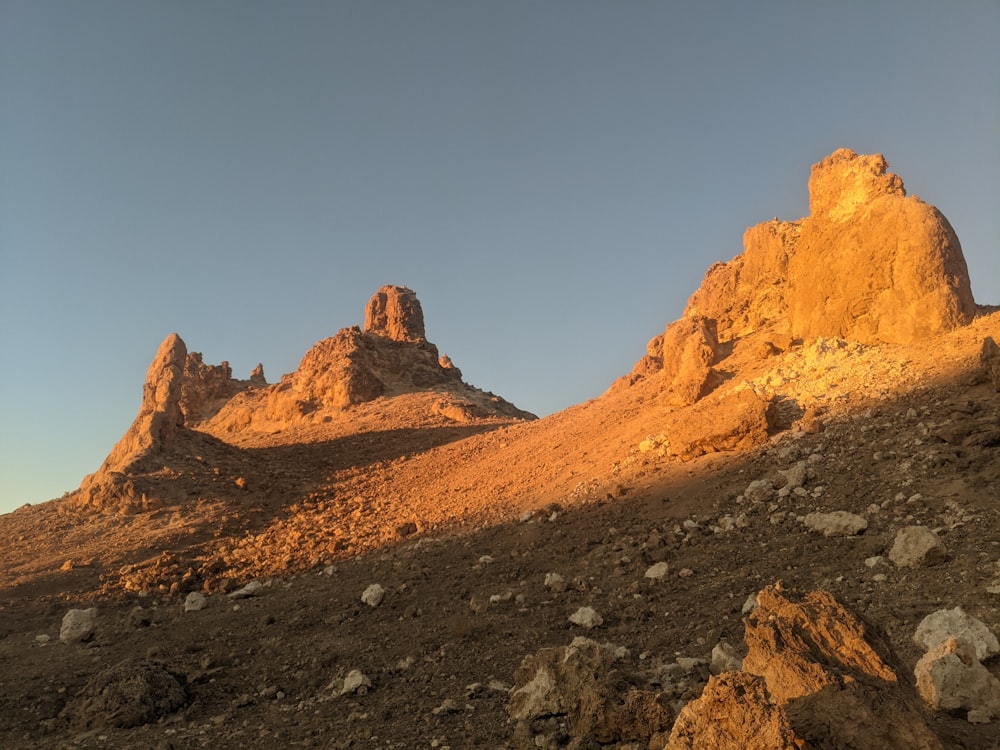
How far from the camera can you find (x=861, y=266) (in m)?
13.1

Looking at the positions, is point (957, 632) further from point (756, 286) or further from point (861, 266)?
point (756, 286)

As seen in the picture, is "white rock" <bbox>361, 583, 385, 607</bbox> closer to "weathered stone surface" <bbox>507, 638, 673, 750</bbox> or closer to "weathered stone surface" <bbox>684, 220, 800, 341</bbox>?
"weathered stone surface" <bbox>507, 638, 673, 750</bbox>

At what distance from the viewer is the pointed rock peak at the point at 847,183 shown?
13984 millimetres

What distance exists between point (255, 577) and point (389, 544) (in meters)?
2.40

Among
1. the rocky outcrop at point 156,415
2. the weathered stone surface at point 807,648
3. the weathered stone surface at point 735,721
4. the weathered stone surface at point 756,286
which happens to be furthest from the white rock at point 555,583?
the rocky outcrop at point 156,415

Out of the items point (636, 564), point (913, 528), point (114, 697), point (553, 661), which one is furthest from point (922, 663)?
point (114, 697)

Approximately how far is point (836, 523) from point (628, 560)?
97.8 inches

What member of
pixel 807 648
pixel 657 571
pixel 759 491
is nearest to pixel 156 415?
pixel 657 571

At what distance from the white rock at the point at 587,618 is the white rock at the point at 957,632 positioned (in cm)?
296

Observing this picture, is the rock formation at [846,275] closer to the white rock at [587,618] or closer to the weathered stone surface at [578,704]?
the white rock at [587,618]

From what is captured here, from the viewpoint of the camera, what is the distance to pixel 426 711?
5.28m

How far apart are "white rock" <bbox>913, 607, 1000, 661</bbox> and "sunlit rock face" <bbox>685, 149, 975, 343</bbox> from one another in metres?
8.88

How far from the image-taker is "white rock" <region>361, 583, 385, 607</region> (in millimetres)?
8984

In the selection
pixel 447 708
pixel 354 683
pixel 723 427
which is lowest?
pixel 447 708
